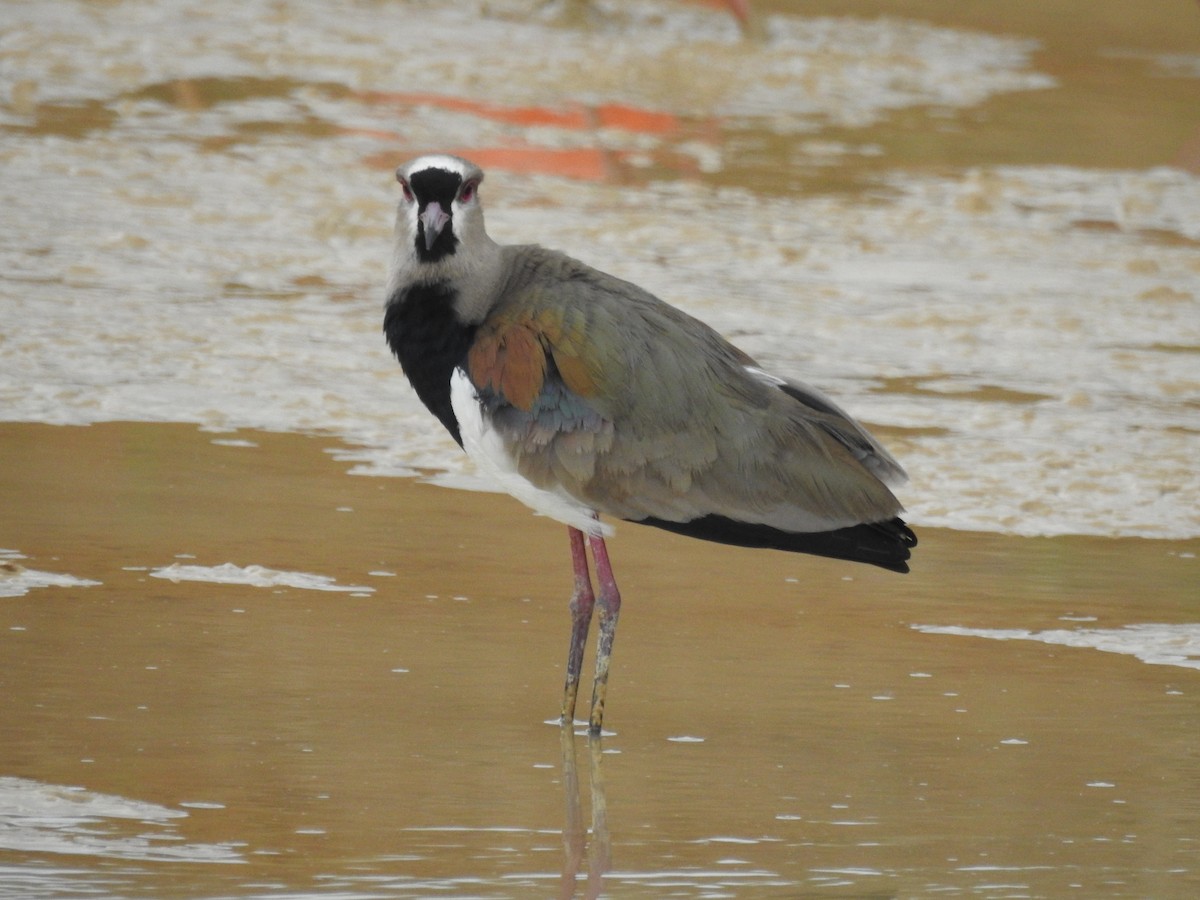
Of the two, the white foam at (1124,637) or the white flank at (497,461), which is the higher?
the white flank at (497,461)

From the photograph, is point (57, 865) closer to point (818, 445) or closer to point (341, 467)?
point (818, 445)

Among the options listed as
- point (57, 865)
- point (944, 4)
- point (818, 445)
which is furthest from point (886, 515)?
point (944, 4)

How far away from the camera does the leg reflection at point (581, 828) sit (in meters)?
3.93

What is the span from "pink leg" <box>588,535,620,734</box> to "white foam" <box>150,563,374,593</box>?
81 centimetres

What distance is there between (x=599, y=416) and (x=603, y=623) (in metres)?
0.45

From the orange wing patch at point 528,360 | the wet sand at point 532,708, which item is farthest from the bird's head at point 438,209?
the wet sand at point 532,708

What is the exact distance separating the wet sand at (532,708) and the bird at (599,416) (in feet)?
1.14

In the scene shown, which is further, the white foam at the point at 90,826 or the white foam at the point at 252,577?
the white foam at the point at 252,577

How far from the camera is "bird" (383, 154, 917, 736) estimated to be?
192 inches

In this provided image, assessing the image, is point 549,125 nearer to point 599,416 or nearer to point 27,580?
point 27,580

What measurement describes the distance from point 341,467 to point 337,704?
2075 mm

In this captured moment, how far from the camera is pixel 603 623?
4.99 m

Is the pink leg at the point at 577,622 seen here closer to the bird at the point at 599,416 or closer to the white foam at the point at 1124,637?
the bird at the point at 599,416

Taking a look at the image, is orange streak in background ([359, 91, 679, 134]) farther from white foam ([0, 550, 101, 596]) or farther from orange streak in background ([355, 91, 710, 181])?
white foam ([0, 550, 101, 596])
